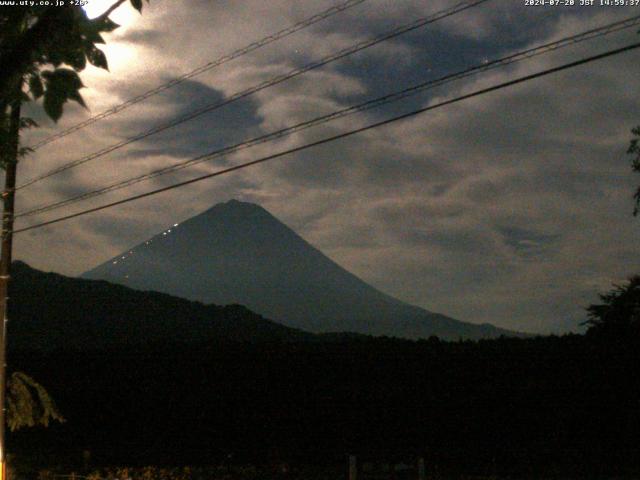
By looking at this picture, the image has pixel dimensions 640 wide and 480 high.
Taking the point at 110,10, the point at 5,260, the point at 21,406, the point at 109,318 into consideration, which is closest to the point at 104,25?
the point at 110,10

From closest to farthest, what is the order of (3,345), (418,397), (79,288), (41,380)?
(3,345)
(418,397)
(41,380)
(79,288)

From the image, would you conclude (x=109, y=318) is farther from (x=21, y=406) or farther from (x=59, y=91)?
(x=59, y=91)

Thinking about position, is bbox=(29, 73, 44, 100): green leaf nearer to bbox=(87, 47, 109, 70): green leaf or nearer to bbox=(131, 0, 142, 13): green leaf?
bbox=(87, 47, 109, 70): green leaf

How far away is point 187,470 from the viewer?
1911cm

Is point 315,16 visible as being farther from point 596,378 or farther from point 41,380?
point 41,380

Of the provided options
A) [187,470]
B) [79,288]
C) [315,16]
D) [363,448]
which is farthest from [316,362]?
[79,288]

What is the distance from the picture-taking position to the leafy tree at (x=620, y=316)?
62.2ft

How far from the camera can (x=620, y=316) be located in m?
21.8

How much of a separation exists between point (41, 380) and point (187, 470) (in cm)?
840

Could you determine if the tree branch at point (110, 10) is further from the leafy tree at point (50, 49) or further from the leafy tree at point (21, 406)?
the leafy tree at point (21, 406)

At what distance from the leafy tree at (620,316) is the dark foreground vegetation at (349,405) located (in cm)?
30

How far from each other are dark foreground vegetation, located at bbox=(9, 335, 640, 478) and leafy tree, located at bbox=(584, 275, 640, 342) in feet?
0.99

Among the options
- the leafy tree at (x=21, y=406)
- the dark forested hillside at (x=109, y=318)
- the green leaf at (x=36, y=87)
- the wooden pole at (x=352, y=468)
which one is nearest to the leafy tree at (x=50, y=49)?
the green leaf at (x=36, y=87)

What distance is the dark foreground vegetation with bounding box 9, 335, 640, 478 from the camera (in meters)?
18.6
